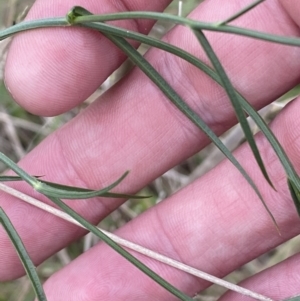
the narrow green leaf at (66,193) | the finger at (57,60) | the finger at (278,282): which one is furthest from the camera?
the finger at (278,282)

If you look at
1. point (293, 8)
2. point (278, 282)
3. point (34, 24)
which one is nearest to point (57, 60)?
point (34, 24)

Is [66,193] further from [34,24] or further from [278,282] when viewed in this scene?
[278,282]

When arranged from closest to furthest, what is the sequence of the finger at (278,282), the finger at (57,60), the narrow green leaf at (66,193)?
the narrow green leaf at (66,193) → the finger at (57,60) → the finger at (278,282)

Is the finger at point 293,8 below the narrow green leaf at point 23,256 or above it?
above

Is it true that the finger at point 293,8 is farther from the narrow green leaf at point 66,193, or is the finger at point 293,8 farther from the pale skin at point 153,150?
the narrow green leaf at point 66,193

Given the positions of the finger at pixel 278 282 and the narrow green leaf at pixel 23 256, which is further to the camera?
the finger at pixel 278 282

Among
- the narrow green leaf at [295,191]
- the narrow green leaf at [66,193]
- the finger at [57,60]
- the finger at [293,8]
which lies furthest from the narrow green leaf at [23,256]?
the finger at [293,8]

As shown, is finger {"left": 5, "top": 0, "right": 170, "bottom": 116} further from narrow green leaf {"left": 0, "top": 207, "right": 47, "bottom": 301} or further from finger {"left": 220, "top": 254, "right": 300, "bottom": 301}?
finger {"left": 220, "top": 254, "right": 300, "bottom": 301}

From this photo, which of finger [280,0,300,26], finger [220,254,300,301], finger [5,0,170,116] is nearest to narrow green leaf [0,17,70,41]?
finger [5,0,170,116]
